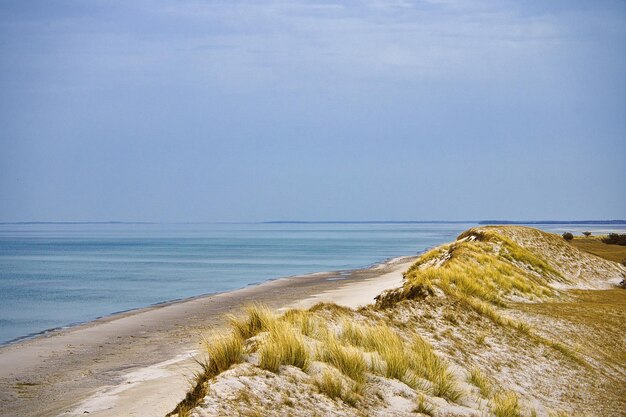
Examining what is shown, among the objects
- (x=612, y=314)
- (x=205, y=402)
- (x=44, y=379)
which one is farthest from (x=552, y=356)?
(x=44, y=379)

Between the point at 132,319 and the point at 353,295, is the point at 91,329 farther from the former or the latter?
the point at 353,295

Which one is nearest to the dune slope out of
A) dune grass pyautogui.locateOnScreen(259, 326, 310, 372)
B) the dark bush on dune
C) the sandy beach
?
dune grass pyautogui.locateOnScreen(259, 326, 310, 372)

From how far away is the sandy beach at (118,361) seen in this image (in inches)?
454

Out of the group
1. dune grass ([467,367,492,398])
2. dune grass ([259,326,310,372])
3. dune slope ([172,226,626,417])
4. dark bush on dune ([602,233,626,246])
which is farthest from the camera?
dark bush on dune ([602,233,626,246])

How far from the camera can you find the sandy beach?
11523 mm

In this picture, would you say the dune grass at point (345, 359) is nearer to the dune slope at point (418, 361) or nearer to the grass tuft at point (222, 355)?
the dune slope at point (418, 361)

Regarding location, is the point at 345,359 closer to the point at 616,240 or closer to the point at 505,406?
the point at 505,406

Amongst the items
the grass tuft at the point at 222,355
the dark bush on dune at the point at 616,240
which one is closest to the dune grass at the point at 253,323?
the grass tuft at the point at 222,355

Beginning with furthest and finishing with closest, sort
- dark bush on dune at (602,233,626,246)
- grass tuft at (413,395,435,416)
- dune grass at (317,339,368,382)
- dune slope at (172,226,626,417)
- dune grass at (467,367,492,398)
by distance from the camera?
dark bush on dune at (602,233,626,246), dune grass at (467,367,492,398), dune grass at (317,339,368,382), grass tuft at (413,395,435,416), dune slope at (172,226,626,417)

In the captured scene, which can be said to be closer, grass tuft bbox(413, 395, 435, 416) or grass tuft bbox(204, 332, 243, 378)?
grass tuft bbox(204, 332, 243, 378)

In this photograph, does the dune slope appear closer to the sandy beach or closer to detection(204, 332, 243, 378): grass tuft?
detection(204, 332, 243, 378): grass tuft

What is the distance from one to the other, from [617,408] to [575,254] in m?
Result: 19.2

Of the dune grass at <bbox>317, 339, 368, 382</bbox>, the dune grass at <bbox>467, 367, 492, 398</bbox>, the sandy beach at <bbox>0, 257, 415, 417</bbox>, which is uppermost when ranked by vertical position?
the dune grass at <bbox>317, 339, 368, 382</bbox>

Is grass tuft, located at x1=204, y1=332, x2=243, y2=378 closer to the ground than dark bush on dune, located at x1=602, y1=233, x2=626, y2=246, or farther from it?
farther from it
